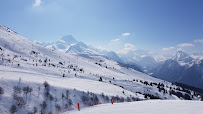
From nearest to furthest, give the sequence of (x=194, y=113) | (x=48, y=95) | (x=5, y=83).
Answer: (x=194, y=113)
(x=5, y=83)
(x=48, y=95)

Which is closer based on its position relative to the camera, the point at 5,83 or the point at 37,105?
the point at 37,105

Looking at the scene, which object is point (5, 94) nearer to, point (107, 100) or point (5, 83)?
point (5, 83)

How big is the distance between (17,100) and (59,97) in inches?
288

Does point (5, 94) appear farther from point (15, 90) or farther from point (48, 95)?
point (48, 95)

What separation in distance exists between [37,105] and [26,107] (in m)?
1.62

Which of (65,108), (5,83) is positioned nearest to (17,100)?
(5,83)

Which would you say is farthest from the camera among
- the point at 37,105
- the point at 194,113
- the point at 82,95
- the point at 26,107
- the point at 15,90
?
the point at 82,95

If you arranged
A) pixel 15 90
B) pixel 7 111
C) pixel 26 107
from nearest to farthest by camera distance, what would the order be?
pixel 7 111, pixel 26 107, pixel 15 90

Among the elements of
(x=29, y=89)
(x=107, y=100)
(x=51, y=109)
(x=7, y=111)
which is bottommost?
(x=107, y=100)

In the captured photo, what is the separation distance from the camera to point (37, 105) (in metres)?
17.3

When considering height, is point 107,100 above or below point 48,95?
below

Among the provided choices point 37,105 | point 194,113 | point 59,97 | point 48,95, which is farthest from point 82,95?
point 194,113

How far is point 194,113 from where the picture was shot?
1000 cm

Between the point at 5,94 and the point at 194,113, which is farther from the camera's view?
the point at 5,94
